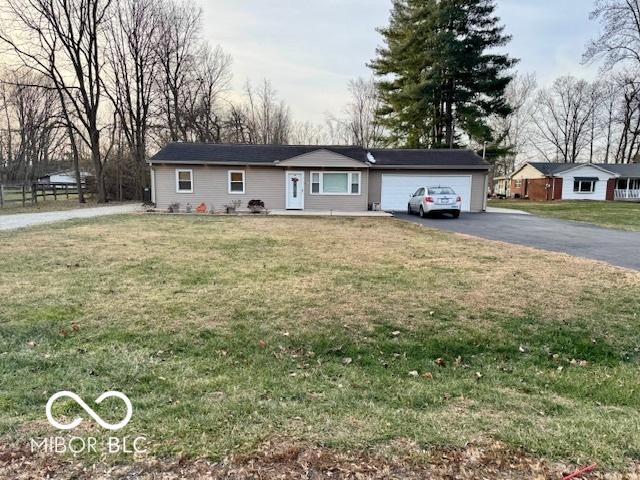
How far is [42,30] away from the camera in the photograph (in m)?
23.4

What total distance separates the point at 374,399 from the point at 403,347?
112 centimetres

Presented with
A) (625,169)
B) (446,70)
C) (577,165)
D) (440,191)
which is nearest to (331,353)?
(440,191)

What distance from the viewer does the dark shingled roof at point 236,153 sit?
21.1 meters

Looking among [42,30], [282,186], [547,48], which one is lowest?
[282,186]

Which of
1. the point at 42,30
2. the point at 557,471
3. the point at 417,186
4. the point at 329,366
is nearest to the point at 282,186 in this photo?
the point at 417,186

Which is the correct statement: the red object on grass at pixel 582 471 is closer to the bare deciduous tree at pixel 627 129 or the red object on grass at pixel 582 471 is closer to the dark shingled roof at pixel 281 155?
the dark shingled roof at pixel 281 155

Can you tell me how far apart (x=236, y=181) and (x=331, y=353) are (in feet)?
60.9

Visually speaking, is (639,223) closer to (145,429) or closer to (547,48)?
(547,48)

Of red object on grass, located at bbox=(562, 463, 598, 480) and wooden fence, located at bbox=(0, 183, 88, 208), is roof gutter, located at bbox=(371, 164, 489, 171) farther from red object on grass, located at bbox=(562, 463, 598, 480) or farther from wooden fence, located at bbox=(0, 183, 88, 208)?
red object on grass, located at bbox=(562, 463, 598, 480)

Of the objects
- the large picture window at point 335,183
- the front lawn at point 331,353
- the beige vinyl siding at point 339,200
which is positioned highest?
the large picture window at point 335,183

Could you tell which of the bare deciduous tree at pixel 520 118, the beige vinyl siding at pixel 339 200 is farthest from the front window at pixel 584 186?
the beige vinyl siding at pixel 339 200

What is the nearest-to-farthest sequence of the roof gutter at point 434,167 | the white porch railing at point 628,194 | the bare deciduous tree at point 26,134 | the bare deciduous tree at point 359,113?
the roof gutter at point 434,167 → the bare deciduous tree at point 26,134 → the white porch railing at point 628,194 → the bare deciduous tree at point 359,113

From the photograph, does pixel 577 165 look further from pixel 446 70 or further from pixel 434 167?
pixel 434 167

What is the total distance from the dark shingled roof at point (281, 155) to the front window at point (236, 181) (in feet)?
2.09
